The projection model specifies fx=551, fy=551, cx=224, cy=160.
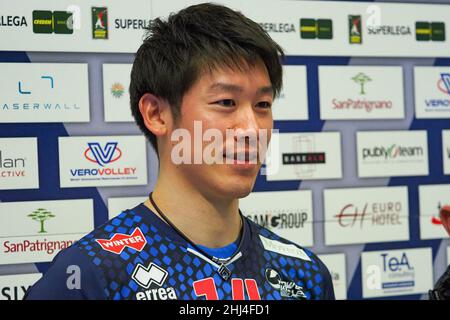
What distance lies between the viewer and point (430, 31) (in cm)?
240

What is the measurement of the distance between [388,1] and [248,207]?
3.50 feet


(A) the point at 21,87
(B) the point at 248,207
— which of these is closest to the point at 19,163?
(A) the point at 21,87

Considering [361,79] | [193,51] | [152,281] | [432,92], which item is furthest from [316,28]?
[152,281]

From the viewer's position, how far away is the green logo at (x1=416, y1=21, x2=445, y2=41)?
2.38 m

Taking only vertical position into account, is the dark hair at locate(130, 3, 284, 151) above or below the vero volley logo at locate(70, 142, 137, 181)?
above

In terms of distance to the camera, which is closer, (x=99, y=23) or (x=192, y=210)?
(x=192, y=210)

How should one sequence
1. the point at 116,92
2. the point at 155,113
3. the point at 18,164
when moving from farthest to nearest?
the point at 116,92 < the point at 18,164 < the point at 155,113

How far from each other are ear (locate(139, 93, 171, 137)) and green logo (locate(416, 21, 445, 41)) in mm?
1515

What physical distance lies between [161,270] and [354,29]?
1.51 metres

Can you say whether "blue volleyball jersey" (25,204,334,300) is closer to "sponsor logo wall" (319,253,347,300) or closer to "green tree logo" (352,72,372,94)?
"sponsor logo wall" (319,253,347,300)

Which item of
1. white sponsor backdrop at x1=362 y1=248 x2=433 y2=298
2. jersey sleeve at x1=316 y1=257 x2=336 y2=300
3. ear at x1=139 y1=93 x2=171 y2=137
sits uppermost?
ear at x1=139 y1=93 x2=171 y2=137

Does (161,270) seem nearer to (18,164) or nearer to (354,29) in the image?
(18,164)

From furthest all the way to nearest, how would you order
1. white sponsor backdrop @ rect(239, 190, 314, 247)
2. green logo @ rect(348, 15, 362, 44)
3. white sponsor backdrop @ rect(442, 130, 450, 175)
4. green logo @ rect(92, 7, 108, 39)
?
white sponsor backdrop @ rect(442, 130, 450, 175) → green logo @ rect(348, 15, 362, 44) → white sponsor backdrop @ rect(239, 190, 314, 247) → green logo @ rect(92, 7, 108, 39)

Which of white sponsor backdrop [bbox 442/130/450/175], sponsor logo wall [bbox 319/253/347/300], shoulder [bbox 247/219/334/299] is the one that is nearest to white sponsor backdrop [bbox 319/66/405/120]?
white sponsor backdrop [bbox 442/130/450/175]
